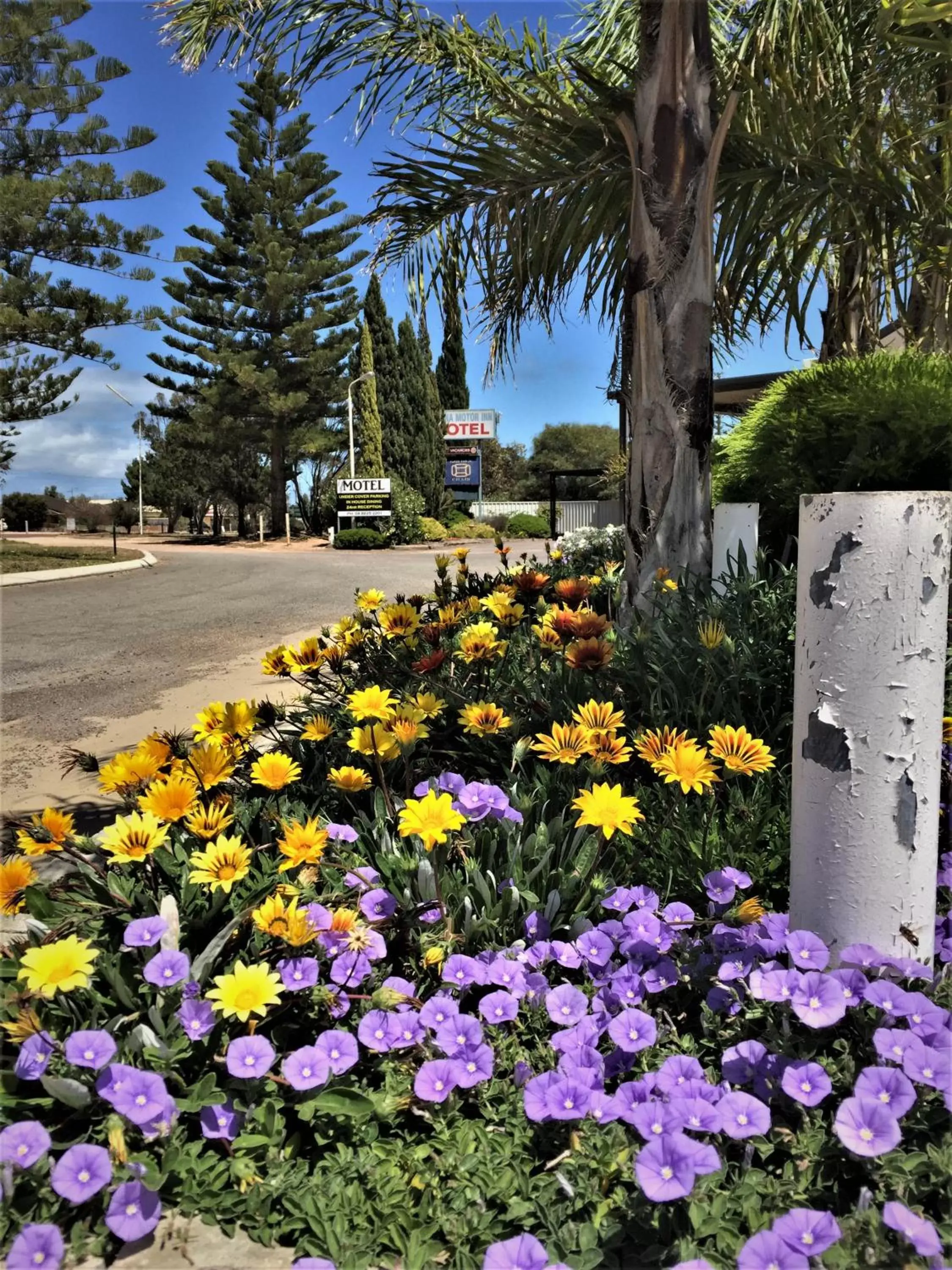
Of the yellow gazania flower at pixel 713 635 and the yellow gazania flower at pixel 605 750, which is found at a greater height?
the yellow gazania flower at pixel 713 635

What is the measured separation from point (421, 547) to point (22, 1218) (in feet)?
90.4

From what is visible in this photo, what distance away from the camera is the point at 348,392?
32.4 m

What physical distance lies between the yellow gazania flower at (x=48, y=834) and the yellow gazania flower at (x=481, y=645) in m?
1.09

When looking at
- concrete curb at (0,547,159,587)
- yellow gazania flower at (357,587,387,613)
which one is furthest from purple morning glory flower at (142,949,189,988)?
concrete curb at (0,547,159,587)

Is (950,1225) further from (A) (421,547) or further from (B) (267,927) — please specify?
(A) (421,547)

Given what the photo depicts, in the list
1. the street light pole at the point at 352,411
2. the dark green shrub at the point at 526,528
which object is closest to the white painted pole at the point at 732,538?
the dark green shrub at the point at 526,528

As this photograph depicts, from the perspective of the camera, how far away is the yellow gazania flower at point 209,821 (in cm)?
161

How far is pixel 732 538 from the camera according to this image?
12.8ft

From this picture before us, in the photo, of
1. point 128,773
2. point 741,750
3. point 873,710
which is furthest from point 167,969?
point 873,710

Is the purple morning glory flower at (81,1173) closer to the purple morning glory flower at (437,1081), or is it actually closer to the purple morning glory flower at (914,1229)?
the purple morning glory flower at (437,1081)

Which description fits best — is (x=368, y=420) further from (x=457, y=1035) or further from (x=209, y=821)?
(x=457, y=1035)

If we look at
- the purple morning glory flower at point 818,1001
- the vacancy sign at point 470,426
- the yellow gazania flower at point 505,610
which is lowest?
the purple morning glory flower at point 818,1001

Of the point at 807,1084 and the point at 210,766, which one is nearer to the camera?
the point at 807,1084

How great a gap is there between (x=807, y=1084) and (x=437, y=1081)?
0.53m
